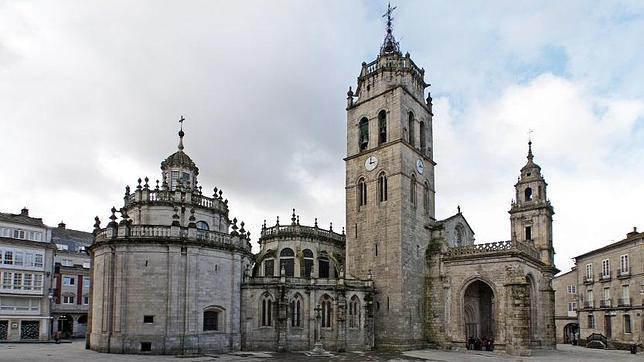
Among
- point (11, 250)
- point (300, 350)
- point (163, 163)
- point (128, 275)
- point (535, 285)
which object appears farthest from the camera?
point (11, 250)

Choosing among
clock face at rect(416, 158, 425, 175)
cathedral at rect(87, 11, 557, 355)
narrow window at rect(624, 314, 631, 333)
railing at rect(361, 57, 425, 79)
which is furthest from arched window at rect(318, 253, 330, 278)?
narrow window at rect(624, 314, 631, 333)

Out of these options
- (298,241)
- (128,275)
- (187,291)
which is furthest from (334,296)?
(128,275)

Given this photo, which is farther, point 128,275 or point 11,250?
point 11,250

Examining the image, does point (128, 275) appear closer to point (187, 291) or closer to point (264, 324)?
point (187, 291)

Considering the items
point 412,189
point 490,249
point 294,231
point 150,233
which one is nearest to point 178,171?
point 150,233

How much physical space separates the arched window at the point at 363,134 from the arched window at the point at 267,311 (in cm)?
1649

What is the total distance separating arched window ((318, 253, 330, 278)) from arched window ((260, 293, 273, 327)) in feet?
29.9

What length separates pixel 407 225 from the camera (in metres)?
43.0

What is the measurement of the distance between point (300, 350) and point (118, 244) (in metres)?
14.6

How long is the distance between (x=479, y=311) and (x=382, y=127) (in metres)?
18.1

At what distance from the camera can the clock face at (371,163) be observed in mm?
45844

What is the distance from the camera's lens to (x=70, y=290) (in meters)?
58.4

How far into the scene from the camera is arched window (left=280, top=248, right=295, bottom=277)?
45.8 metres

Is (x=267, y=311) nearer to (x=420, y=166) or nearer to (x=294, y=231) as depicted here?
(x=294, y=231)
